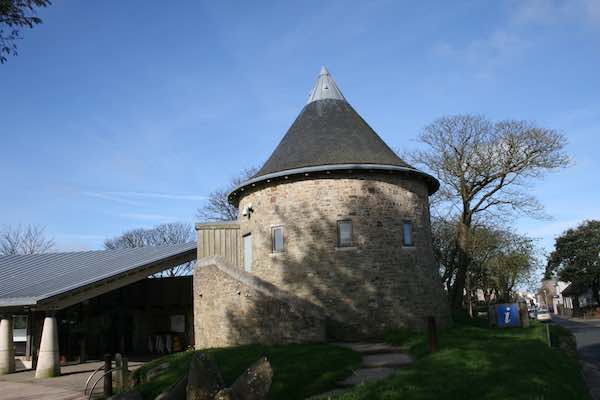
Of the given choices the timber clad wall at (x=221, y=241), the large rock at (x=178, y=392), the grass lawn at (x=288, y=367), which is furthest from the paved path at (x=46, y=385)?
the large rock at (x=178, y=392)

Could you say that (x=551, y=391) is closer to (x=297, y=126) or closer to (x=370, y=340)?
(x=370, y=340)

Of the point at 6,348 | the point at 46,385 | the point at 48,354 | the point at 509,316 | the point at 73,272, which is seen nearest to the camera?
the point at 46,385

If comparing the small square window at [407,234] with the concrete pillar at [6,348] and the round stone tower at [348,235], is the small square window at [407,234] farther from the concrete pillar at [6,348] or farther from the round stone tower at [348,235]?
the concrete pillar at [6,348]

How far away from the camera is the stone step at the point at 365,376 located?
946cm

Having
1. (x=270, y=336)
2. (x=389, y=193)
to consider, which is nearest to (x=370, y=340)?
(x=270, y=336)

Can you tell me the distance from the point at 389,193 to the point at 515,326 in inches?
288

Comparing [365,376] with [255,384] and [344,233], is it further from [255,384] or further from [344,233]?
[344,233]

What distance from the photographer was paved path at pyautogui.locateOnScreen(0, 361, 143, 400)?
42.3 feet

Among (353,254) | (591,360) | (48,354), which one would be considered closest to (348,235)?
(353,254)

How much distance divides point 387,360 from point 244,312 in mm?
4576

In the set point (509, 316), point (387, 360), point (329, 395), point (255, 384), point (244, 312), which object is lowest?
point (329, 395)

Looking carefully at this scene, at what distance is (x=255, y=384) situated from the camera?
23.1 ft

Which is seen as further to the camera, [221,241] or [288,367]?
[221,241]

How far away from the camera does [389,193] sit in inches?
664
